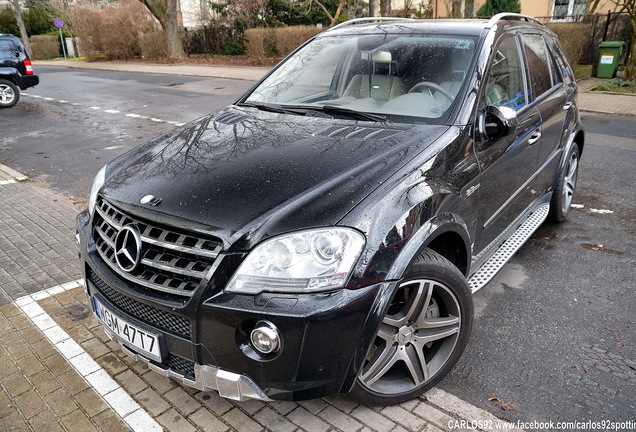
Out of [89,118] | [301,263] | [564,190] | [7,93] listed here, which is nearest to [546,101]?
[564,190]

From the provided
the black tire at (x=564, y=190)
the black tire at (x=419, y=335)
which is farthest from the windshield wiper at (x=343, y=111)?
the black tire at (x=564, y=190)

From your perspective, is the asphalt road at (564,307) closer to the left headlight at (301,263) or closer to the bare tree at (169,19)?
the left headlight at (301,263)

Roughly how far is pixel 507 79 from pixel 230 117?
1.93m

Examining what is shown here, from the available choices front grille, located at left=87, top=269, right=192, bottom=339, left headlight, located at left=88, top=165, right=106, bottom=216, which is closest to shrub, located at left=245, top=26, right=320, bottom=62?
left headlight, located at left=88, top=165, right=106, bottom=216

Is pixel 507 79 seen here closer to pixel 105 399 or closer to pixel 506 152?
pixel 506 152

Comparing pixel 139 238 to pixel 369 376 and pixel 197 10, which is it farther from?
pixel 197 10

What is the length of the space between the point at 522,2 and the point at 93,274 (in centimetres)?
2068

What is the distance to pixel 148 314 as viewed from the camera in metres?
2.35

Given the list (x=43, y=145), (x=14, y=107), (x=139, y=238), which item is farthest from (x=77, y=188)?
(x=14, y=107)

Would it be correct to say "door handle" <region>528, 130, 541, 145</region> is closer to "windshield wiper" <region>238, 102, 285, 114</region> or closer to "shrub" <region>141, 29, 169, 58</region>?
"windshield wiper" <region>238, 102, 285, 114</region>

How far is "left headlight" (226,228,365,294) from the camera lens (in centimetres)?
209

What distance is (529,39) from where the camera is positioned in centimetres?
405

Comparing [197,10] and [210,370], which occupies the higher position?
[197,10]

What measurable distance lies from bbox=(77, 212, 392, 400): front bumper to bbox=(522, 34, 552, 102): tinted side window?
2.59 m
